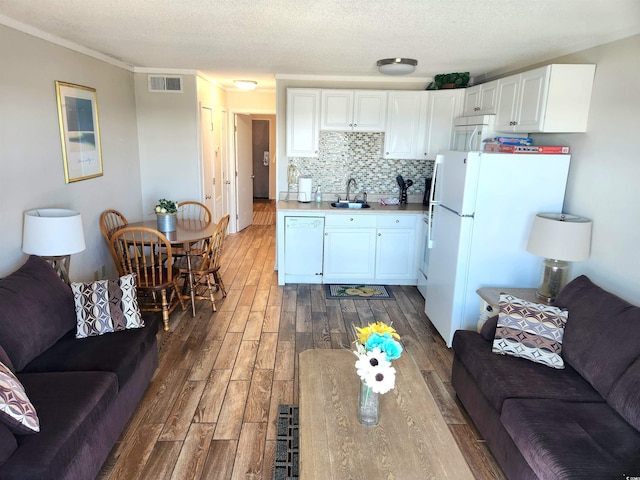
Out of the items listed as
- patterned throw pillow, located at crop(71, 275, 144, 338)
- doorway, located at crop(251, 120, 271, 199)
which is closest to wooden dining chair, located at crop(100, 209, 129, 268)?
patterned throw pillow, located at crop(71, 275, 144, 338)

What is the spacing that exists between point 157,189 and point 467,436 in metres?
4.27

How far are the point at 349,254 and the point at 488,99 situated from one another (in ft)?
6.95

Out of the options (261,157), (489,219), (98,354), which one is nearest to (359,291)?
(489,219)

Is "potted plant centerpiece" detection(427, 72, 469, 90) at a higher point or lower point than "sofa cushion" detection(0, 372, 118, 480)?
higher

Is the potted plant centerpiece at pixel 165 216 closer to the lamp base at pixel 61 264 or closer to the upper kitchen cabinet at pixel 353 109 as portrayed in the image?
the lamp base at pixel 61 264

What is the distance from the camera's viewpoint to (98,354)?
239cm

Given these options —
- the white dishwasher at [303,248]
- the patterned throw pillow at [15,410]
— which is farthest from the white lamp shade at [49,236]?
the white dishwasher at [303,248]

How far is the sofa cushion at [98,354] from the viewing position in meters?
2.26

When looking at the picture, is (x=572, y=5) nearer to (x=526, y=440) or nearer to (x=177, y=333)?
(x=526, y=440)

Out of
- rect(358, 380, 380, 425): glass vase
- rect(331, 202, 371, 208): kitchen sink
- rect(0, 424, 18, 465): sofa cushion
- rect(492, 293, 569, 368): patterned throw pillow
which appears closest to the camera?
rect(0, 424, 18, 465): sofa cushion

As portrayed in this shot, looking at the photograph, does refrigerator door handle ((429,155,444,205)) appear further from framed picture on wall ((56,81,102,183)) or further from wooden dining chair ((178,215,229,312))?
framed picture on wall ((56,81,102,183))

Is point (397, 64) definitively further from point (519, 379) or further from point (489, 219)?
point (519, 379)

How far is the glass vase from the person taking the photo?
6.11 feet

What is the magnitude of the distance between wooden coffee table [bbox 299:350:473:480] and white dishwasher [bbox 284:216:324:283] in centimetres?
258
